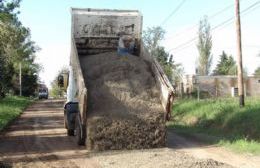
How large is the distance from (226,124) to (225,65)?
336ft

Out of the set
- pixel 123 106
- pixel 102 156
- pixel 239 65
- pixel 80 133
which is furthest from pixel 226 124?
pixel 102 156

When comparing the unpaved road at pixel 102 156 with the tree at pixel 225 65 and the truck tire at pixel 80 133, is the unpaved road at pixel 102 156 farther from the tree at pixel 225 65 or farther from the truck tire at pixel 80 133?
the tree at pixel 225 65

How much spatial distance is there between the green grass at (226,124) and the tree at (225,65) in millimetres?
89215

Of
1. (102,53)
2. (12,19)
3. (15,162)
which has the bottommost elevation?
(15,162)

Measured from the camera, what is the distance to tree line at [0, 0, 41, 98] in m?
36.1

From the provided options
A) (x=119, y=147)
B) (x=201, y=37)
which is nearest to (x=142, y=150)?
(x=119, y=147)

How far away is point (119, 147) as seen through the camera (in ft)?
44.4

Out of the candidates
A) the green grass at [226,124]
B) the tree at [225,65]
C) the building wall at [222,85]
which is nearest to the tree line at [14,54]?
the green grass at [226,124]

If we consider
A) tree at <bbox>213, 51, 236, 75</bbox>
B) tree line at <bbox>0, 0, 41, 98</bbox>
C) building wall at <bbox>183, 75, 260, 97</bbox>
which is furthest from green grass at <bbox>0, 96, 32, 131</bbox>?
tree at <bbox>213, 51, 236, 75</bbox>

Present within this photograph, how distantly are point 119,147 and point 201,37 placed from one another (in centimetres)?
7909

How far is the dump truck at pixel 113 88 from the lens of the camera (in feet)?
44.5

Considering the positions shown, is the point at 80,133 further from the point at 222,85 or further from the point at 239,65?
the point at 222,85

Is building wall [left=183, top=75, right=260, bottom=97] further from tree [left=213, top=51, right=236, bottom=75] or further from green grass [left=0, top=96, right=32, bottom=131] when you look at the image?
tree [left=213, top=51, right=236, bottom=75]

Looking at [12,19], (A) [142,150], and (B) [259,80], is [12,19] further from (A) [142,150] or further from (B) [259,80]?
(B) [259,80]
